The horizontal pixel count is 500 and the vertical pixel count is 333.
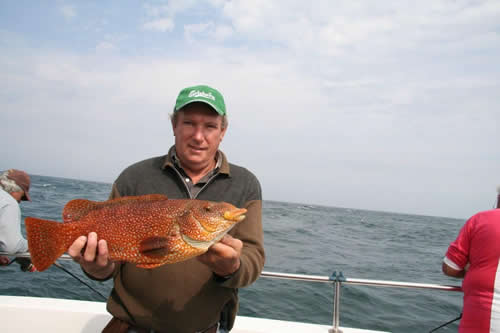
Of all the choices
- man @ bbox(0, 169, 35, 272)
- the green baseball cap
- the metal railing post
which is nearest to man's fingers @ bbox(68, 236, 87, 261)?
the green baseball cap

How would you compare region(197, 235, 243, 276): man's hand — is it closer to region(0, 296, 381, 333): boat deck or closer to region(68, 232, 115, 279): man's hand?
region(68, 232, 115, 279): man's hand

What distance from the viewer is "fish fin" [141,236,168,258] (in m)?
1.98

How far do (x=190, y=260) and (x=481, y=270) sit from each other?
299cm

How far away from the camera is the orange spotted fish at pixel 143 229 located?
77.7 inches

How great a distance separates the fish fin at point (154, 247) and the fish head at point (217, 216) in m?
0.27

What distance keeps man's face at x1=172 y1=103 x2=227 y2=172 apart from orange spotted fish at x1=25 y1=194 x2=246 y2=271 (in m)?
0.48

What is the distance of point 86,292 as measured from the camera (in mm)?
9047

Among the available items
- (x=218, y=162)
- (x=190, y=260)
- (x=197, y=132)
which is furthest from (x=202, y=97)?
(x=190, y=260)

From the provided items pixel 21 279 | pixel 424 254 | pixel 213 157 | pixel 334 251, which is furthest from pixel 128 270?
pixel 424 254


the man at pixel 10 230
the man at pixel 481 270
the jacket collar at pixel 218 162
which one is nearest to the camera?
the jacket collar at pixel 218 162

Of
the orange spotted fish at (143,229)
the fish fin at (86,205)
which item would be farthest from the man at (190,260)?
the fish fin at (86,205)

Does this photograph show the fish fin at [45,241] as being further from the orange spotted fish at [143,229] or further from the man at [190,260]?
the man at [190,260]

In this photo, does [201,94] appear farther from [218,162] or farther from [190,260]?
[190,260]

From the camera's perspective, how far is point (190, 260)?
2395mm
